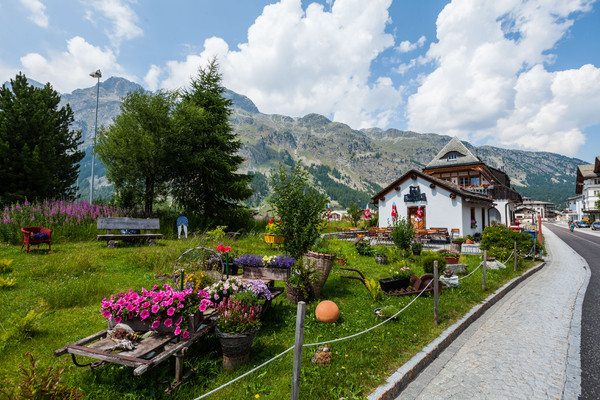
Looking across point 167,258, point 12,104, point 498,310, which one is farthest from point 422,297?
point 12,104

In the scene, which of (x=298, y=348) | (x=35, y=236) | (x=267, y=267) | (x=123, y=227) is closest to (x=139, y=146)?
(x=123, y=227)

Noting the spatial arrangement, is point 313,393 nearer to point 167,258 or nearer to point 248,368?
point 248,368

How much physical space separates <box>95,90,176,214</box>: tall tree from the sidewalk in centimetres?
1674

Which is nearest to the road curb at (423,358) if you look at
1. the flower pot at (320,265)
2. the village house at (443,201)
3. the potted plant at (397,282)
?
the potted plant at (397,282)

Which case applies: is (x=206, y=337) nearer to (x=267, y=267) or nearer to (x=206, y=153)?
(x=267, y=267)

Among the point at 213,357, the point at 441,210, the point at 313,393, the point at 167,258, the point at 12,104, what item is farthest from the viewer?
the point at 441,210

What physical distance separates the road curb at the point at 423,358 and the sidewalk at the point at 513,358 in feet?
0.28

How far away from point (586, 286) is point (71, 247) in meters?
19.8

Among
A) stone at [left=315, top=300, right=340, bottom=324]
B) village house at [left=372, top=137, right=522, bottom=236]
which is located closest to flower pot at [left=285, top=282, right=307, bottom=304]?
stone at [left=315, top=300, right=340, bottom=324]

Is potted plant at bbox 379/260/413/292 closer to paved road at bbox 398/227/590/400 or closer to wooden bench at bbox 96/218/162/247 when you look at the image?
paved road at bbox 398/227/590/400

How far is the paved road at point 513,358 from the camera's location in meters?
3.97

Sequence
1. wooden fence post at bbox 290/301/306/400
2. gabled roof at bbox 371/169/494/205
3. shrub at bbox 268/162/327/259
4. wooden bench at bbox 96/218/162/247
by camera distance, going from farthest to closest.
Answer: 1. gabled roof at bbox 371/169/494/205
2. wooden bench at bbox 96/218/162/247
3. shrub at bbox 268/162/327/259
4. wooden fence post at bbox 290/301/306/400

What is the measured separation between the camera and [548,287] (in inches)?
397

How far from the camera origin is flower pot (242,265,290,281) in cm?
671
